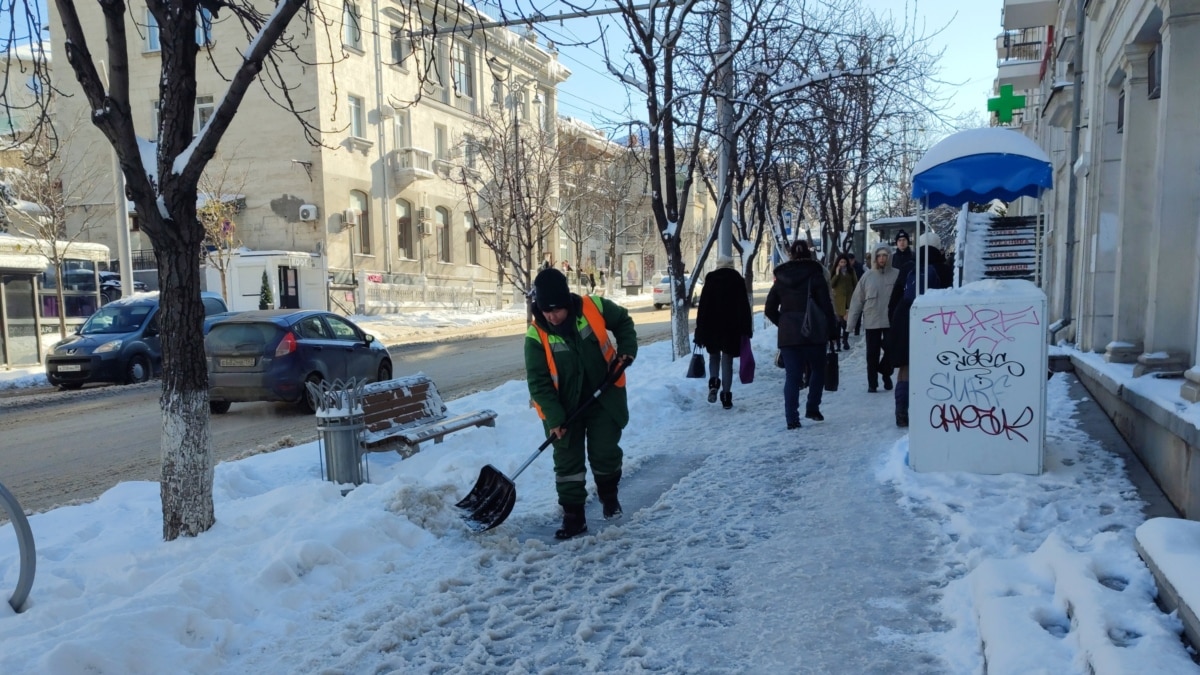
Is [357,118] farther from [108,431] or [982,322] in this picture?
[982,322]

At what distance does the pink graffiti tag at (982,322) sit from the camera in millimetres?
5492

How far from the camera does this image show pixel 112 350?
49.8ft

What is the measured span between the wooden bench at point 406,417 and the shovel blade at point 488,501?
1506 mm

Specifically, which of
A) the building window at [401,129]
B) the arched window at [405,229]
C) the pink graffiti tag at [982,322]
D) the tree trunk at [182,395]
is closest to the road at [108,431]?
the tree trunk at [182,395]

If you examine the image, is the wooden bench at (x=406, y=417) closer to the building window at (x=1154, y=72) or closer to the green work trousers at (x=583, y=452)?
the green work trousers at (x=583, y=452)

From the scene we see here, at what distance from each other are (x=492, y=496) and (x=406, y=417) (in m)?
2.52

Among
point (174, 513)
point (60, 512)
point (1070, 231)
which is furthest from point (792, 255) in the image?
point (60, 512)

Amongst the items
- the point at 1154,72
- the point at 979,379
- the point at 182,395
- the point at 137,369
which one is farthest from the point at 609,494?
the point at 137,369

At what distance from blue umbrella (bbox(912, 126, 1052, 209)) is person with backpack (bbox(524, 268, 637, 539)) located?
3614 millimetres

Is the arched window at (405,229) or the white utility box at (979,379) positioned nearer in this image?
the white utility box at (979,379)

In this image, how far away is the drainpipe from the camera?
10.5 meters

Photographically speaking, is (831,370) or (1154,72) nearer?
(1154,72)

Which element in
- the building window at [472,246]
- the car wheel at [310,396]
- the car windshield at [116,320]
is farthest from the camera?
the building window at [472,246]

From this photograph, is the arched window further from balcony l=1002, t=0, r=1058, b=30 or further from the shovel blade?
the shovel blade
